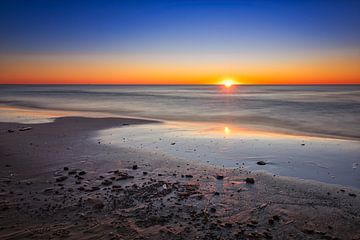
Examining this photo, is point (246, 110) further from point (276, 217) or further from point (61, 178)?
point (276, 217)

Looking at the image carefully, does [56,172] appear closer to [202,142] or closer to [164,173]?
[164,173]

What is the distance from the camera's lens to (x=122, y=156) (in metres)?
10.6

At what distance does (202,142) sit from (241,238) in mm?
8557

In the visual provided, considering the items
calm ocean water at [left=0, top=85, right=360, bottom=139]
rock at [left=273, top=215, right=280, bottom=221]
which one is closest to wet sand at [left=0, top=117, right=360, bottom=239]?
rock at [left=273, top=215, right=280, bottom=221]

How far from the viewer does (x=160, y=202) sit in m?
6.52

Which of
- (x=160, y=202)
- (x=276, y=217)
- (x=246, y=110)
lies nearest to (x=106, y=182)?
(x=160, y=202)

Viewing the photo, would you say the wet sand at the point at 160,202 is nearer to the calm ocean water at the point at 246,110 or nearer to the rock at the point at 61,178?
the rock at the point at 61,178

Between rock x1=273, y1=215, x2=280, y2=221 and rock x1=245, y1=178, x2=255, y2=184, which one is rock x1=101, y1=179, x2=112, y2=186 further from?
rock x1=273, y1=215, x2=280, y2=221

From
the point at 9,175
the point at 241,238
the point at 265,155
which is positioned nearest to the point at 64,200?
the point at 9,175

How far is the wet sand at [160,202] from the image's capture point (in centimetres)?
531

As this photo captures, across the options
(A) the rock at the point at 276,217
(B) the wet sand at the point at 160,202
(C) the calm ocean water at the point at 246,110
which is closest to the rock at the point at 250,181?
(B) the wet sand at the point at 160,202

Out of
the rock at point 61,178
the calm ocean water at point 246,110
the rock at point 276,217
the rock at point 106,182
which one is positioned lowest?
the calm ocean water at point 246,110

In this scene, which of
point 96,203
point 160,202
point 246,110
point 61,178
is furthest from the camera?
point 246,110

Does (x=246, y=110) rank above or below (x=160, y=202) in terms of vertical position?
below
